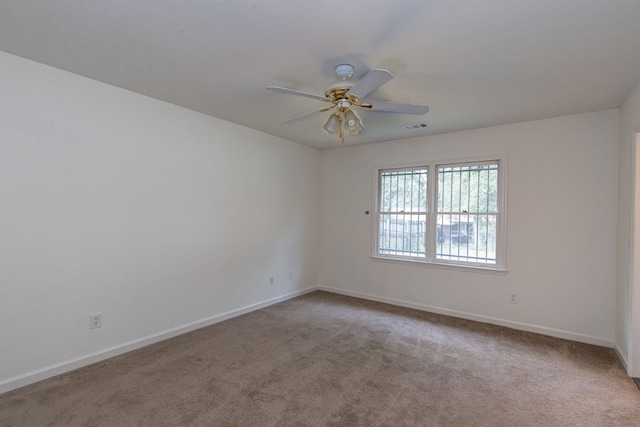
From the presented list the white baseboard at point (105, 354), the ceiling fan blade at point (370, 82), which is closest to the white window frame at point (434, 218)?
the white baseboard at point (105, 354)

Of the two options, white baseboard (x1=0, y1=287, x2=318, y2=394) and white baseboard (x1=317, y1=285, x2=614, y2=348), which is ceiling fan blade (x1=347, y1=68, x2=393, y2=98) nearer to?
white baseboard (x1=0, y1=287, x2=318, y2=394)

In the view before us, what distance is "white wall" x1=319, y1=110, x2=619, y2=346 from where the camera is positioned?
328 cm

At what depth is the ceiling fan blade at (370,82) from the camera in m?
1.85

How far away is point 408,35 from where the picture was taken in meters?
1.96

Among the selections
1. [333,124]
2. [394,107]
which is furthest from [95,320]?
[394,107]

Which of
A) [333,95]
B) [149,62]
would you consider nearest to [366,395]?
[333,95]

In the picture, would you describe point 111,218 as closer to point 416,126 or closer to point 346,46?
point 346,46

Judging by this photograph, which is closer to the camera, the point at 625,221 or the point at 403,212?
the point at 625,221

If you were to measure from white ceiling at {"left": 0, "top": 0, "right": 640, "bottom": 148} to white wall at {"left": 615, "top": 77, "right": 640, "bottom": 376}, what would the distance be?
0.21m

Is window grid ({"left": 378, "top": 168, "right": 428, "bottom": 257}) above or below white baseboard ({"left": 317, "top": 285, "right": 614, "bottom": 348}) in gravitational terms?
above

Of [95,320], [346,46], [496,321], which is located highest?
[346,46]

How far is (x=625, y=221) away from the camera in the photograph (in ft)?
9.48

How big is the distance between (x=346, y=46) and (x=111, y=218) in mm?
2537

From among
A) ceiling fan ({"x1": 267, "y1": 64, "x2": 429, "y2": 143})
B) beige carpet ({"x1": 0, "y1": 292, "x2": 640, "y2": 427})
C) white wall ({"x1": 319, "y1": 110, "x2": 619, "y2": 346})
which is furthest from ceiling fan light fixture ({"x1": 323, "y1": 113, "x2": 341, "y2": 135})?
white wall ({"x1": 319, "y1": 110, "x2": 619, "y2": 346})
